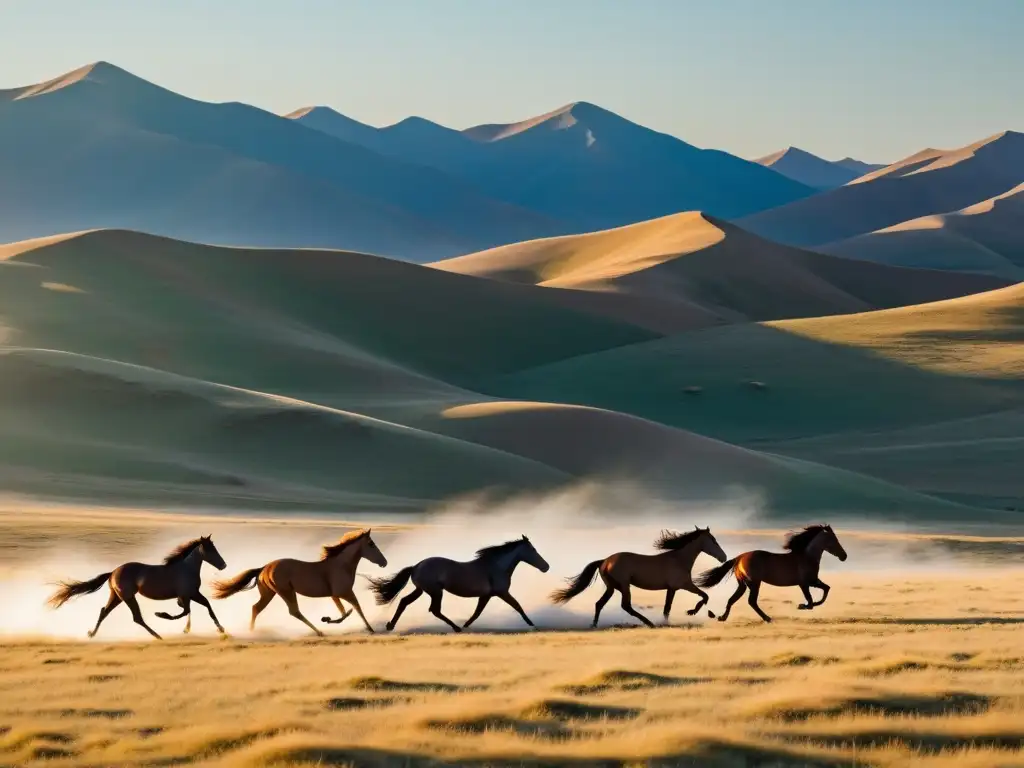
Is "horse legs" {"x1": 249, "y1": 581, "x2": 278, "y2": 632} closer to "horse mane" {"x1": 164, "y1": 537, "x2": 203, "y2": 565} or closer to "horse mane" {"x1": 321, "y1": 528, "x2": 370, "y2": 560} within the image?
"horse mane" {"x1": 321, "y1": 528, "x2": 370, "y2": 560}

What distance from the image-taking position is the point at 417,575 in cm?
2259

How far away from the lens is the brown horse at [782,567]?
947 inches

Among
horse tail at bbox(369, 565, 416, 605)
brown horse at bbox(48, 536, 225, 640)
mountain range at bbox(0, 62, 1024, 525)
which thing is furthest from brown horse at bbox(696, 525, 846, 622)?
mountain range at bbox(0, 62, 1024, 525)

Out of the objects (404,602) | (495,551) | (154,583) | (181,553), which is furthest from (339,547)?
(154,583)

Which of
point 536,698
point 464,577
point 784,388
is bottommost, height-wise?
point 536,698

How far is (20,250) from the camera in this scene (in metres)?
138

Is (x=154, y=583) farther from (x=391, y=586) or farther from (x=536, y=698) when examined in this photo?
(x=536, y=698)

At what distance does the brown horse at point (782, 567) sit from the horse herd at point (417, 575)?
0.05ft

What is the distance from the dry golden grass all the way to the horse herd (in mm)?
592

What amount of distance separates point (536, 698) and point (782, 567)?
9.50 meters

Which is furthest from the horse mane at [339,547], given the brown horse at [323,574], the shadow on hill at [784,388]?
the shadow on hill at [784,388]

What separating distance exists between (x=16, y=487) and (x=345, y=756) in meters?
41.9

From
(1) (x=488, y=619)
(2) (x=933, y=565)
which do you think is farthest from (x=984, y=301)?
(1) (x=488, y=619)

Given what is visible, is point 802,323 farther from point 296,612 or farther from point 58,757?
point 58,757
